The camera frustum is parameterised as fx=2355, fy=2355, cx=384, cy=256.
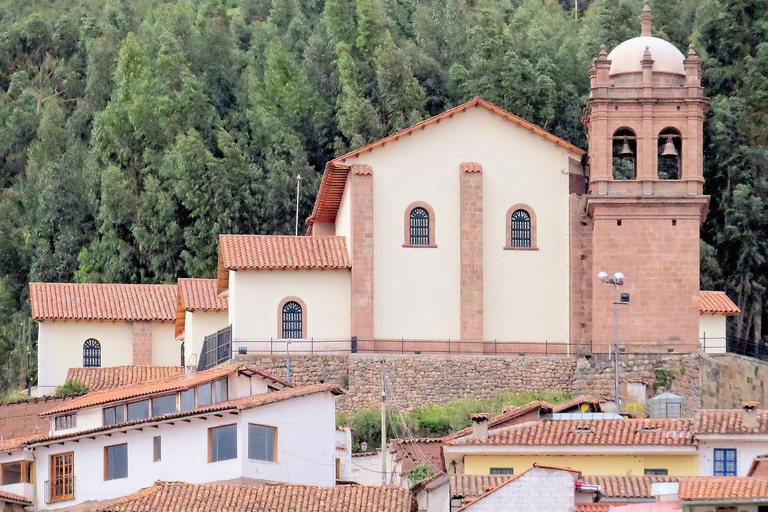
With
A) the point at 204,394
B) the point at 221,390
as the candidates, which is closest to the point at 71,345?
the point at 221,390

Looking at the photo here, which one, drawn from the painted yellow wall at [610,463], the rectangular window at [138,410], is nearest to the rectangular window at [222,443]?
the rectangular window at [138,410]

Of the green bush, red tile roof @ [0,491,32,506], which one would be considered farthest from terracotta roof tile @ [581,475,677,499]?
the green bush

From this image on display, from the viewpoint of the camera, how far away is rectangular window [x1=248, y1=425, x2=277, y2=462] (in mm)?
56875

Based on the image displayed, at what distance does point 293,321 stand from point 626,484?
2584 cm

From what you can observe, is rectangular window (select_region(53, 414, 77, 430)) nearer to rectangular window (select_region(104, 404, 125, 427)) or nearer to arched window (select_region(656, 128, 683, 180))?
rectangular window (select_region(104, 404, 125, 427))

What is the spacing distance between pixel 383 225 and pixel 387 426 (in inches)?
320

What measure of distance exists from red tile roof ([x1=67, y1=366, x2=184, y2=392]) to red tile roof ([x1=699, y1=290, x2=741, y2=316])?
17.9 m

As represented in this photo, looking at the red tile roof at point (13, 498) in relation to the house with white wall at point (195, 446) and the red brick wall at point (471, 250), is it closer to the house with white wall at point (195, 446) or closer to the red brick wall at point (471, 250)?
the house with white wall at point (195, 446)

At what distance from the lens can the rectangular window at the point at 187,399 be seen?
201 feet

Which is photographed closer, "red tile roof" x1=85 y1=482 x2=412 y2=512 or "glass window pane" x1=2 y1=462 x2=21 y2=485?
"red tile roof" x1=85 y1=482 x2=412 y2=512

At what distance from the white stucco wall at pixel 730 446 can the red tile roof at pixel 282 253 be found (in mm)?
22887

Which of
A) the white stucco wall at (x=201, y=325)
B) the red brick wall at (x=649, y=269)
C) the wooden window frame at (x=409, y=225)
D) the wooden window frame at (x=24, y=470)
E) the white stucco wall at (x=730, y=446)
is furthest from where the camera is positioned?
the white stucco wall at (x=201, y=325)

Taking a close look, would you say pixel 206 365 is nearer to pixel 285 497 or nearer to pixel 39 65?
pixel 285 497

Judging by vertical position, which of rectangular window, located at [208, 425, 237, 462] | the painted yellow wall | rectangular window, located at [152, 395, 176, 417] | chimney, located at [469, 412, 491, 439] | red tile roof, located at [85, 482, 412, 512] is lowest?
red tile roof, located at [85, 482, 412, 512]
